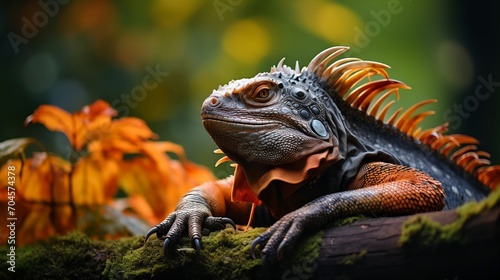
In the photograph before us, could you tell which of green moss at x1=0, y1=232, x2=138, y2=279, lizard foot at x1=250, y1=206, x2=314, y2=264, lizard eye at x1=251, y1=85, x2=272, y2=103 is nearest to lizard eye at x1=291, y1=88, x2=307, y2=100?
lizard eye at x1=251, y1=85, x2=272, y2=103

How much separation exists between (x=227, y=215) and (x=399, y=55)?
550 cm

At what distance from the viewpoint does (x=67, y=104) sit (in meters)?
7.80

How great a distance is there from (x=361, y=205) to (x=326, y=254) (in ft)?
1.17

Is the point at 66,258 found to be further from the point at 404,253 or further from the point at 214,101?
the point at 404,253

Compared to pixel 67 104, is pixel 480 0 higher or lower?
higher

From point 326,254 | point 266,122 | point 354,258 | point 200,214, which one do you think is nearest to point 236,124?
point 266,122

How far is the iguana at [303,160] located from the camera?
2537 mm

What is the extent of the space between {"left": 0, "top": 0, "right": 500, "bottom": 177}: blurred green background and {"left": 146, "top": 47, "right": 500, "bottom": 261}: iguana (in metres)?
4.14

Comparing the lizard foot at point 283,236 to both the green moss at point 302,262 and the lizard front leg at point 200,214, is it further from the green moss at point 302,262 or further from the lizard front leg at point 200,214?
the lizard front leg at point 200,214

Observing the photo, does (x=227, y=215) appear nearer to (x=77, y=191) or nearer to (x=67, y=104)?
(x=77, y=191)

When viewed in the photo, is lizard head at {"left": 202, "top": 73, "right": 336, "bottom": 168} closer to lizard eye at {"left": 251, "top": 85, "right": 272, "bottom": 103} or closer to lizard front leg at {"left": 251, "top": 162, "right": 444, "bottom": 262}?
lizard eye at {"left": 251, "top": 85, "right": 272, "bottom": 103}

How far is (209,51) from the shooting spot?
805cm

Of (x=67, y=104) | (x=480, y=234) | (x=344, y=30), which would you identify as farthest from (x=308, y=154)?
(x=67, y=104)

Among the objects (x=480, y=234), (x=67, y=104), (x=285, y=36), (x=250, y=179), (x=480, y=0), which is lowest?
(x=67, y=104)
